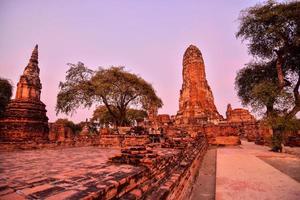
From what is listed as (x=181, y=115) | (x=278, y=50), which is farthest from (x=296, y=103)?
(x=181, y=115)

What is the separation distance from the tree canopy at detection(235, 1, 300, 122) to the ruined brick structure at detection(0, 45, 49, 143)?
14486 millimetres

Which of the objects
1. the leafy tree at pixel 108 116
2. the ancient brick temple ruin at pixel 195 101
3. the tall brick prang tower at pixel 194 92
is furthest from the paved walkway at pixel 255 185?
the leafy tree at pixel 108 116

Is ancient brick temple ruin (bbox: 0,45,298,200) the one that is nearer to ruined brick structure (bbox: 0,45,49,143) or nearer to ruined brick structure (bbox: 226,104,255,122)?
ruined brick structure (bbox: 0,45,49,143)

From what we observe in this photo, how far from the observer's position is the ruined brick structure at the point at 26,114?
12133 millimetres

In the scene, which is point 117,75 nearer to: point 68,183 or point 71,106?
point 71,106

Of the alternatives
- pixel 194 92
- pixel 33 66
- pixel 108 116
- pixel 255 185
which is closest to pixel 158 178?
pixel 255 185

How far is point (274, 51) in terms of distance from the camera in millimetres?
14641

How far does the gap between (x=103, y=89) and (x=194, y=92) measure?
21.3 metres

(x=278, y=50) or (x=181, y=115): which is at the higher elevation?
(x=278, y=50)

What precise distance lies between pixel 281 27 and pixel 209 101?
23063 mm

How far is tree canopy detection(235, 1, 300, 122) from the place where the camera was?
1262 cm

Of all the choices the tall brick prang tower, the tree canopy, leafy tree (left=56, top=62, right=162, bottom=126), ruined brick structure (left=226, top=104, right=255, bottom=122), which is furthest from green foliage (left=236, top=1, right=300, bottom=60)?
ruined brick structure (left=226, top=104, right=255, bottom=122)

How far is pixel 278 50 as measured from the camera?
14.1m

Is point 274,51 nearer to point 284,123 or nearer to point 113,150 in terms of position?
point 284,123
